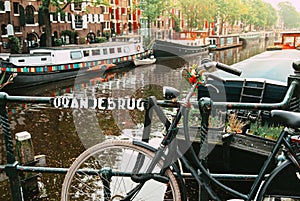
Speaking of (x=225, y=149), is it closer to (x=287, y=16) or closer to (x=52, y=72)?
(x=52, y=72)

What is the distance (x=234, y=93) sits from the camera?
316 inches

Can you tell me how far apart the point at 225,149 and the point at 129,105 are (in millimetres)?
3901

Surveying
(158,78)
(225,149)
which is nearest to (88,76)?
(158,78)

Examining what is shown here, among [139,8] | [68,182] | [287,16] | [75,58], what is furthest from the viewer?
[287,16]

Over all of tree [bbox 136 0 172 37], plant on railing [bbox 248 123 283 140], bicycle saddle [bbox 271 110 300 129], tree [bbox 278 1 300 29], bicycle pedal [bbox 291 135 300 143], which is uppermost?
tree [bbox 278 1 300 29]

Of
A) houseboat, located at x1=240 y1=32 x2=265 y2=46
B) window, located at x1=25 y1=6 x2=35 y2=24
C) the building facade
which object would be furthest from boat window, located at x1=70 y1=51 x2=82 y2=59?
houseboat, located at x1=240 y1=32 x2=265 y2=46

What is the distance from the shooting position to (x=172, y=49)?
2866 cm

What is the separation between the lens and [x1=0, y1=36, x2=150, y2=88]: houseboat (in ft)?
50.7

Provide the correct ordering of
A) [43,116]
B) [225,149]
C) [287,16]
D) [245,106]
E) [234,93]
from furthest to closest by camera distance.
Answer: [287,16]
[43,116]
[234,93]
[225,149]
[245,106]

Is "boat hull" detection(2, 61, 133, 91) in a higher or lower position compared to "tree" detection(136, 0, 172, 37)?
lower

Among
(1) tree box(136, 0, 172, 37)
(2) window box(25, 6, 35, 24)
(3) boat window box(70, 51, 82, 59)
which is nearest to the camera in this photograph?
(3) boat window box(70, 51, 82, 59)

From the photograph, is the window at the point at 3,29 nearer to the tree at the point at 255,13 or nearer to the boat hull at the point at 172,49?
the boat hull at the point at 172,49

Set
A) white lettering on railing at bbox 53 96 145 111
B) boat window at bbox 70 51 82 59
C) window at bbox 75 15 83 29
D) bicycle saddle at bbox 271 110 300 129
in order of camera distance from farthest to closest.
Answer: window at bbox 75 15 83 29, boat window at bbox 70 51 82 59, white lettering on railing at bbox 53 96 145 111, bicycle saddle at bbox 271 110 300 129

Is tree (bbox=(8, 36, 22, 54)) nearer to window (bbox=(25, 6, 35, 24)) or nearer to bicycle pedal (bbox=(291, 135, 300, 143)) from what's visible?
window (bbox=(25, 6, 35, 24))
